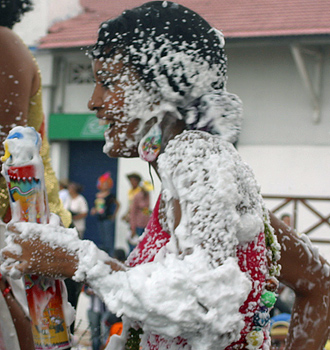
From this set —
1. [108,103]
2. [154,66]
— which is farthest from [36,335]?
[154,66]

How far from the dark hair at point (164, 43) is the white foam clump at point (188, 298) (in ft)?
1.52

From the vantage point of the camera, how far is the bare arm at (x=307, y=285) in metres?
1.74

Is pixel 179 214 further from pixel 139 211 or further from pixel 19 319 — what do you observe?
pixel 139 211

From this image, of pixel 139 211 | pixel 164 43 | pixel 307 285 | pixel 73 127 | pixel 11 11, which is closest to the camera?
pixel 164 43

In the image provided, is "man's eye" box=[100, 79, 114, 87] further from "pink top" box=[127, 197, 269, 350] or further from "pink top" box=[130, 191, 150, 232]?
"pink top" box=[130, 191, 150, 232]

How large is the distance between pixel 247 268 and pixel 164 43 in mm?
586

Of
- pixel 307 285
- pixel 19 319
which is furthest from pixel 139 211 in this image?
pixel 307 285

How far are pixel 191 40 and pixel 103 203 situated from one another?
7.45m

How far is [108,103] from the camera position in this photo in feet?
4.95

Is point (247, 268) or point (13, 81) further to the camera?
point (13, 81)

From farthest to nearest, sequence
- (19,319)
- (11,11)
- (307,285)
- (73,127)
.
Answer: (73,127)
(11,11)
(19,319)
(307,285)

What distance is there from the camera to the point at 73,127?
10469 mm

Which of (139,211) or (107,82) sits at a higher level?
(107,82)

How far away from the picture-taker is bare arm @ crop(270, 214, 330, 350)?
5.71 ft
